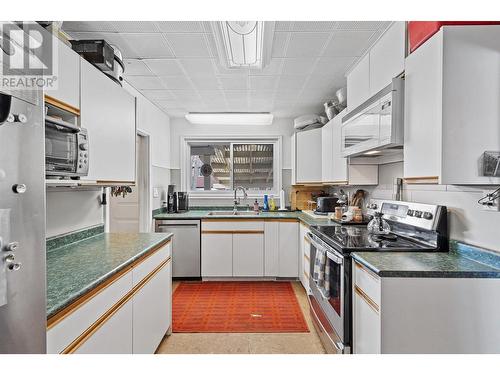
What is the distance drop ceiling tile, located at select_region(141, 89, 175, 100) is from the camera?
349 centimetres

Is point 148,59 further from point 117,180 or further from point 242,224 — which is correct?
point 242,224

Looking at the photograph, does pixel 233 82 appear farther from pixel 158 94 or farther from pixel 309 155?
pixel 309 155

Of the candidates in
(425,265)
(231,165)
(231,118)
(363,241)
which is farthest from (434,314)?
(231,165)

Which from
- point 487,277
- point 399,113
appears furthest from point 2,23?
point 487,277

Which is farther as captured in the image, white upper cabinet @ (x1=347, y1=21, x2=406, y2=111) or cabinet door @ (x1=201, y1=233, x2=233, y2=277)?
cabinet door @ (x1=201, y1=233, x2=233, y2=277)

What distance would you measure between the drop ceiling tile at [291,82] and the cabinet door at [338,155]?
0.51m

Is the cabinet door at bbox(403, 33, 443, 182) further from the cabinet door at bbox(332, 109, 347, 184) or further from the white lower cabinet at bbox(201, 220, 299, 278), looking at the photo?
the white lower cabinet at bbox(201, 220, 299, 278)

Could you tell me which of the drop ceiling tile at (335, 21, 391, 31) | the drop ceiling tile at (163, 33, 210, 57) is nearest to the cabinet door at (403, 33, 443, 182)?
the drop ceiling tile at (335, 21, 391, 31)

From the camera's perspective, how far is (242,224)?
397 cm

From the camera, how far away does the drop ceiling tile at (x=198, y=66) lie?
269 cm

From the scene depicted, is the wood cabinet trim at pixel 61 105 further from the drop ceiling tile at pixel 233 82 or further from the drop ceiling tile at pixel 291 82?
the drop ceiling tile at pixel 291 82

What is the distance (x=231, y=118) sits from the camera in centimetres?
416

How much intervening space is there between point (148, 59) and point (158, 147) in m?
1.63

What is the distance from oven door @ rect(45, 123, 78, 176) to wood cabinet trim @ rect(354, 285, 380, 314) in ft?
5.37
